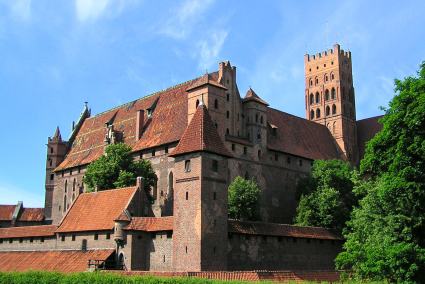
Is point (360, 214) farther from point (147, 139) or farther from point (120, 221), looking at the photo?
point (147, 139)

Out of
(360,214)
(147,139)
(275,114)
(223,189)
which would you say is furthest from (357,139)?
(223,189)

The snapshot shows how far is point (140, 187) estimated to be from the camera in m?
46.3

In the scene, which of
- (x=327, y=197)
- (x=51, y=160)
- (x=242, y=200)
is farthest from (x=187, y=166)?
(x=51, y=160)

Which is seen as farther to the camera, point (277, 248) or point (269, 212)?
point (269, 212)

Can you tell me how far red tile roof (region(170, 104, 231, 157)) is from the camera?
39.8m

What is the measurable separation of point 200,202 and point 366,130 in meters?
49.8

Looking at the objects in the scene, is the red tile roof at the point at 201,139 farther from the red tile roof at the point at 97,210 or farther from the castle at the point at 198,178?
the red tile roof at the point at 97,210

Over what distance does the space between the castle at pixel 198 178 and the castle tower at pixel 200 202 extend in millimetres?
74

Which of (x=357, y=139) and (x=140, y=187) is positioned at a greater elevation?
(x=357, y=139)

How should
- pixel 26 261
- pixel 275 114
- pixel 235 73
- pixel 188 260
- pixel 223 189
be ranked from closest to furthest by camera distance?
pixel 188 260, pixel 223 189, pixel 26 261, pixel 235 73, pixel 275 114

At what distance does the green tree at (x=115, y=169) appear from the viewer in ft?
189

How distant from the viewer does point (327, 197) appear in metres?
53.0

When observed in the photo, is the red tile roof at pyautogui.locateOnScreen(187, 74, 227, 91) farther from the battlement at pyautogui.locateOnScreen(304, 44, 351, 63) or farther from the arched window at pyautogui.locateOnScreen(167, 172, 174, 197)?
the battlement at pyautogui.locateOnScreen(304, 44, 351, 63)

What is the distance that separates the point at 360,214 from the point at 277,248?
673cm
